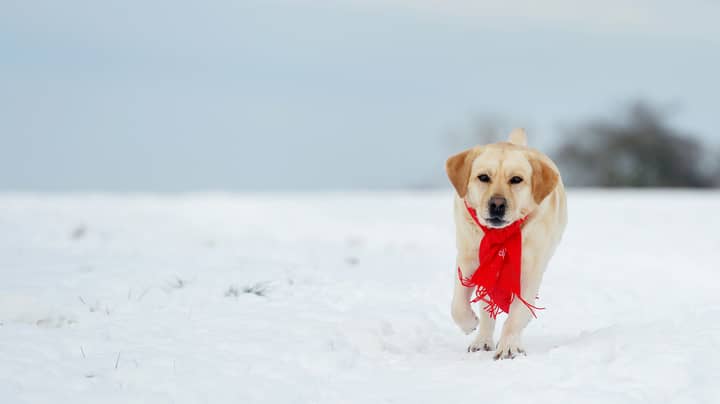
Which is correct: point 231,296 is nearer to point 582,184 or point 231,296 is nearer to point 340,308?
point 340,308

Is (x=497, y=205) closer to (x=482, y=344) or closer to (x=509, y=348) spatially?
(x=509, y=348)

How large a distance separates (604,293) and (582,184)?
3179cm

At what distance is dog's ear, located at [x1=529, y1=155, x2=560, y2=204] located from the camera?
17.1ft

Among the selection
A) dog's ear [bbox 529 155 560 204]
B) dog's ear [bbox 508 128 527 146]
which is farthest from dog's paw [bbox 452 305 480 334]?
dog's ear [bbox 508 128 527 146]

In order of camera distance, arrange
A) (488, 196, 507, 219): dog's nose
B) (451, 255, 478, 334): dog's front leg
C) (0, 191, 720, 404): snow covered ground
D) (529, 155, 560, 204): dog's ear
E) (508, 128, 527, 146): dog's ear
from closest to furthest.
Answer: (0, 191, 720, 404): snow covered ground < (488, 196, 507, 219): dog's nose < (529, 155, 560, 204): dog's ear < (451, 255, 478, 334): dog's front leg < (508, 128, 527, 146): dog's ear

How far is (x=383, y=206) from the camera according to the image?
806 inches

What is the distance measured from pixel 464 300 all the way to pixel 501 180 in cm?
108

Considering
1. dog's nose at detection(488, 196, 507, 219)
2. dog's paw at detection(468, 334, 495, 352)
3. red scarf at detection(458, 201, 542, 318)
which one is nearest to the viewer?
dog's nose at detection(488, 196, 507, 219)

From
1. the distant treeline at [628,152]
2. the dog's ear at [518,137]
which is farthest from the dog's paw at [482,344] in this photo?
the distant treeline at [628,152]

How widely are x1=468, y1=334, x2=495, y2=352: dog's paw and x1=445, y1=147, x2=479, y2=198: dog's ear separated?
4.20 feet

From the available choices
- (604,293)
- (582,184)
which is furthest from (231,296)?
(582,184)

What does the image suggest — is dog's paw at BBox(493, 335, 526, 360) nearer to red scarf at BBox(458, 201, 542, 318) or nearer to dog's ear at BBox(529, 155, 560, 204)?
red scarf at BBox(458, 201, 542, 318)

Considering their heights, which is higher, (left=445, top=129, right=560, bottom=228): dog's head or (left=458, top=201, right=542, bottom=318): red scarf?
(left=445, top=129, right=560, bottom=228): dog's head

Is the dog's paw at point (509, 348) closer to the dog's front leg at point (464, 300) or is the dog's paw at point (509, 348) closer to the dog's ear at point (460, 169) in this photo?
the dog's front leg at point (464, 300)
